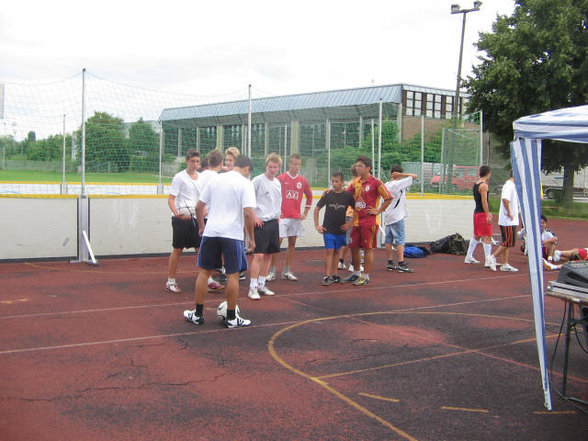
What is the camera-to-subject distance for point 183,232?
8.21m

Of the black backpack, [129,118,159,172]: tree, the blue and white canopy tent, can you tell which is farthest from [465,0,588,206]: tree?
the blue and white canopy tent

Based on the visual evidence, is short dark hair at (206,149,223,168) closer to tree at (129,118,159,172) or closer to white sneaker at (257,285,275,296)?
white sneaker at (257,285,275,296)

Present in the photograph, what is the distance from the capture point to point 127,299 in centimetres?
786

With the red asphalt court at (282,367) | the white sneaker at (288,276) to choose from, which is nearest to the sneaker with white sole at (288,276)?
the white sneaker at (288,276)

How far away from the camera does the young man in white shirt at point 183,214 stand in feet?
26.9

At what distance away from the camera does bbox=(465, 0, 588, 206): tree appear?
28109 mm

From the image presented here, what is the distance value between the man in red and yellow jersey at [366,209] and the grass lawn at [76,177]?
454cm

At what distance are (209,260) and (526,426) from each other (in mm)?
3632

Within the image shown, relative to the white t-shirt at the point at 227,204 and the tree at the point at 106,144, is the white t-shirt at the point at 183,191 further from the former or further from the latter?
the tree at the point at 106,144

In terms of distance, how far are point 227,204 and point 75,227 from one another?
19.5 feet

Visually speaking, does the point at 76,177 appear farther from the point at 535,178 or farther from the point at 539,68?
the point at 539,68

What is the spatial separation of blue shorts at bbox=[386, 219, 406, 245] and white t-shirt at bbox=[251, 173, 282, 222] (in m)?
3.35

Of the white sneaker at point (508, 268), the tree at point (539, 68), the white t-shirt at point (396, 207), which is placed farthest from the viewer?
the tree at point (539, 68)

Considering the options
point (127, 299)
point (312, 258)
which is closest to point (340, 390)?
point (127, 299)
